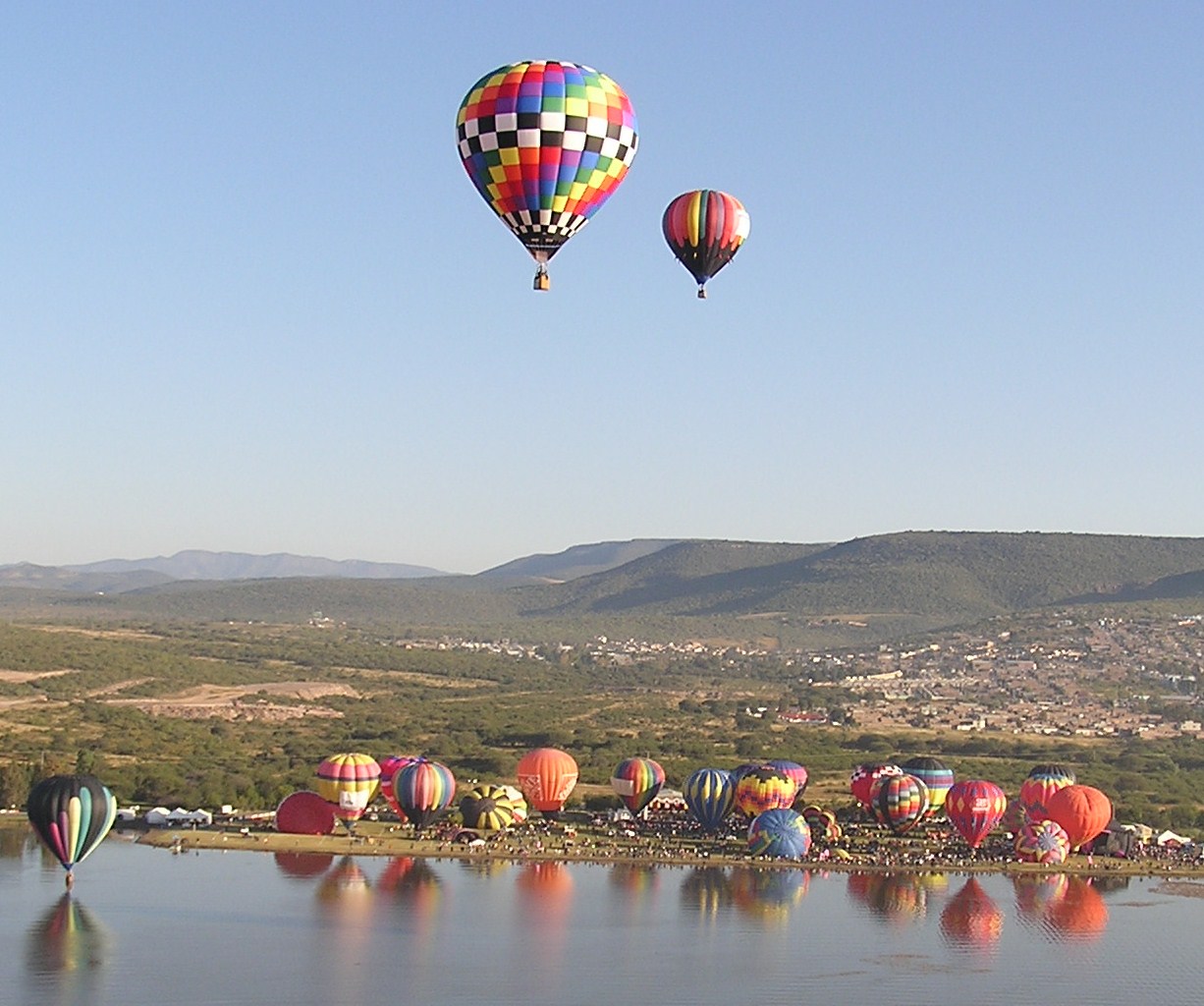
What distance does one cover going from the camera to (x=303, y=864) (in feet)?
135

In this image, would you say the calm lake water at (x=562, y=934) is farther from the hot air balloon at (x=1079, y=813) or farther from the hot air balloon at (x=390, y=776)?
the hot air balloon at (x=390, y=776)

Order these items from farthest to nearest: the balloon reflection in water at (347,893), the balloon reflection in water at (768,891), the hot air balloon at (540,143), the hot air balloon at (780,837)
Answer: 1. the hot air balloon at (780,837)
2. the balloon reflection in water at (768,891)
3. the balloon reflection in water at (347,893)
4. the hot air balloon at (540,143)

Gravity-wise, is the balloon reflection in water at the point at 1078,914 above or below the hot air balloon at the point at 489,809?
below

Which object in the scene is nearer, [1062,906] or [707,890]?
[1062,906]

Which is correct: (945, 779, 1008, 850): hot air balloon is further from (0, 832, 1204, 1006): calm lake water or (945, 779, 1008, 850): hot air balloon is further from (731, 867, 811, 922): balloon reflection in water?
(731, 867, 811, 922): balloon reflection in water

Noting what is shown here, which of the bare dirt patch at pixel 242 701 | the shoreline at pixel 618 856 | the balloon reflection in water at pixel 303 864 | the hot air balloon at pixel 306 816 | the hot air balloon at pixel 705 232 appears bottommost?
the balloon reflection in water at pixel 303 864

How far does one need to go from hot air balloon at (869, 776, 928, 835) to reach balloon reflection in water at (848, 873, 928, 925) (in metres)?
4.90

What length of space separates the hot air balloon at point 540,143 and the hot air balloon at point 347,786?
15312mm

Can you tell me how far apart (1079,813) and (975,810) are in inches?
Result: 86.4

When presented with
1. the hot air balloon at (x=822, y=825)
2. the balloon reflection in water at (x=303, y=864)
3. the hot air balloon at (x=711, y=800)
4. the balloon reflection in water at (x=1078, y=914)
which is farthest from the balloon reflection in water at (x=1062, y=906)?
the balloon reflection in water at (x=303, y=864)

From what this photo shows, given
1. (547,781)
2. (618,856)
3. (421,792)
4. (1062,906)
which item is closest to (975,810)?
(1062,906)

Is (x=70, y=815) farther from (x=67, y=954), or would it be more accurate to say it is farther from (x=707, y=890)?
(x=707, y=890)

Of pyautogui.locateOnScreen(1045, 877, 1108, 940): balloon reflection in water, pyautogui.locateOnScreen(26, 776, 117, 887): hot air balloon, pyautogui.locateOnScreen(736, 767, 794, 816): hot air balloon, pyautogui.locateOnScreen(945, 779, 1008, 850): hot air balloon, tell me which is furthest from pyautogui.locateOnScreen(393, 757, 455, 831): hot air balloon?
pyautogui.locateOnScreen(1045, 877, 1108, 940): balloon reflection in water

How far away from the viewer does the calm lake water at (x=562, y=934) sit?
99.2 ft
